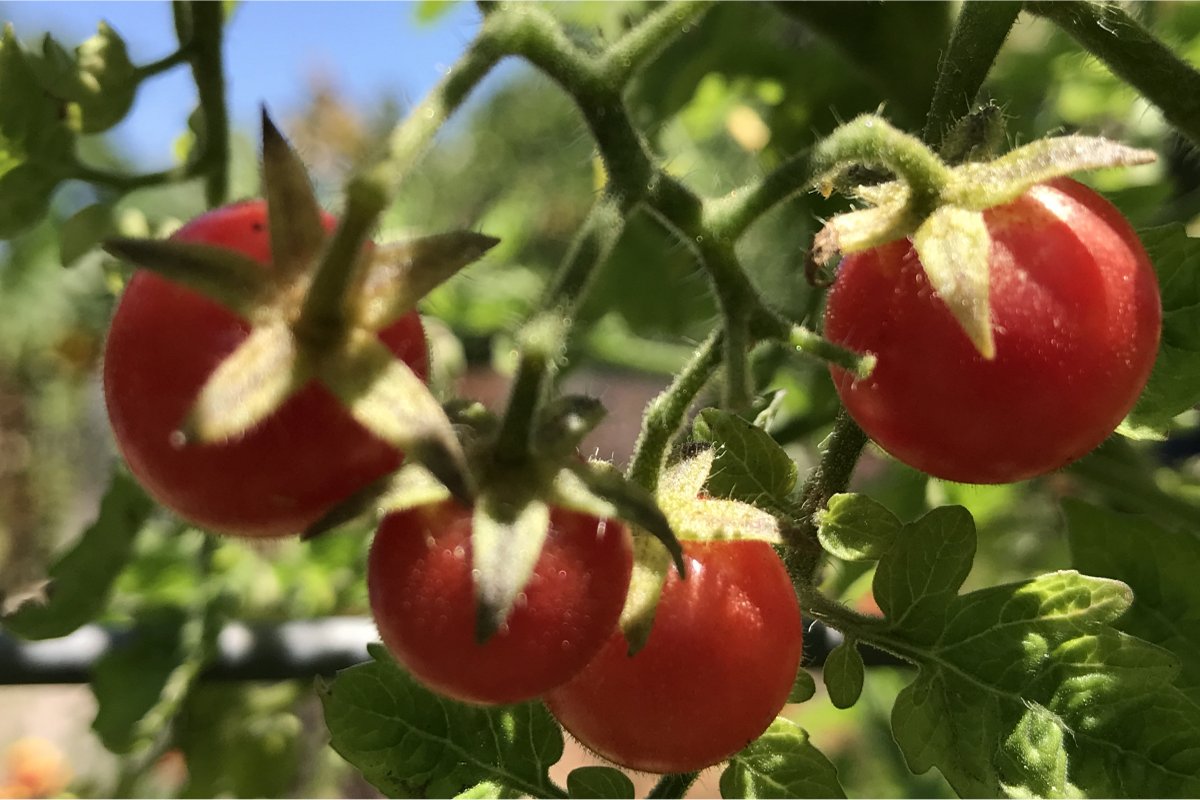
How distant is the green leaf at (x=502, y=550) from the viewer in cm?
37

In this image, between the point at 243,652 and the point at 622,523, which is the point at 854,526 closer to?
the point at 622,523

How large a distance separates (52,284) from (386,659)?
163 centimetres

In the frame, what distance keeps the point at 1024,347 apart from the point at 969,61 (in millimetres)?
203

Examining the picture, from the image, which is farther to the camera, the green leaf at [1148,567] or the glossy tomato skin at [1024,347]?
the green leaf at [1148,567]

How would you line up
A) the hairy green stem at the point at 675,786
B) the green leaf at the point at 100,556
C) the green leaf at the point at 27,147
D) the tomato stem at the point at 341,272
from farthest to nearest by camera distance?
1. the green leaf at the point at 100,556
2. the green leaf at the point at 27,147
3. the hairy green stem at the point at 675,786
4. the tomato stem at the point at 341,272

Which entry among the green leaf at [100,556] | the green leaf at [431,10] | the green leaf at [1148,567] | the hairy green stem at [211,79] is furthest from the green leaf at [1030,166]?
the green leaf at [431,10]

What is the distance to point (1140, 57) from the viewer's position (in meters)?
0.56

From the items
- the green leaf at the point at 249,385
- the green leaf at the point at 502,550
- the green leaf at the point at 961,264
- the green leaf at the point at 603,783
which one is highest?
the green leaf at the point at 961,264

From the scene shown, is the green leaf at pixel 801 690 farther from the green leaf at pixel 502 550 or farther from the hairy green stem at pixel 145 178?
the hairy green stem at pixel 145 178

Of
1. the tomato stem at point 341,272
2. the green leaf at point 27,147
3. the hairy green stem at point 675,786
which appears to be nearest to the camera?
the tomato stem at point 341,272

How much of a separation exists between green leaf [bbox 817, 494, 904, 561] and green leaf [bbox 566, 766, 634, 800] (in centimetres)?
17

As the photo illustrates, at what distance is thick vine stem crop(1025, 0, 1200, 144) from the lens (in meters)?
0.55

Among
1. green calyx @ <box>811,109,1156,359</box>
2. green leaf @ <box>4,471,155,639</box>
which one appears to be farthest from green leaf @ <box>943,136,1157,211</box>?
green leaf @ <box>4,471,155,639</box>

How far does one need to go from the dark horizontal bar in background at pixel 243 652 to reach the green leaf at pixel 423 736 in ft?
0.75
